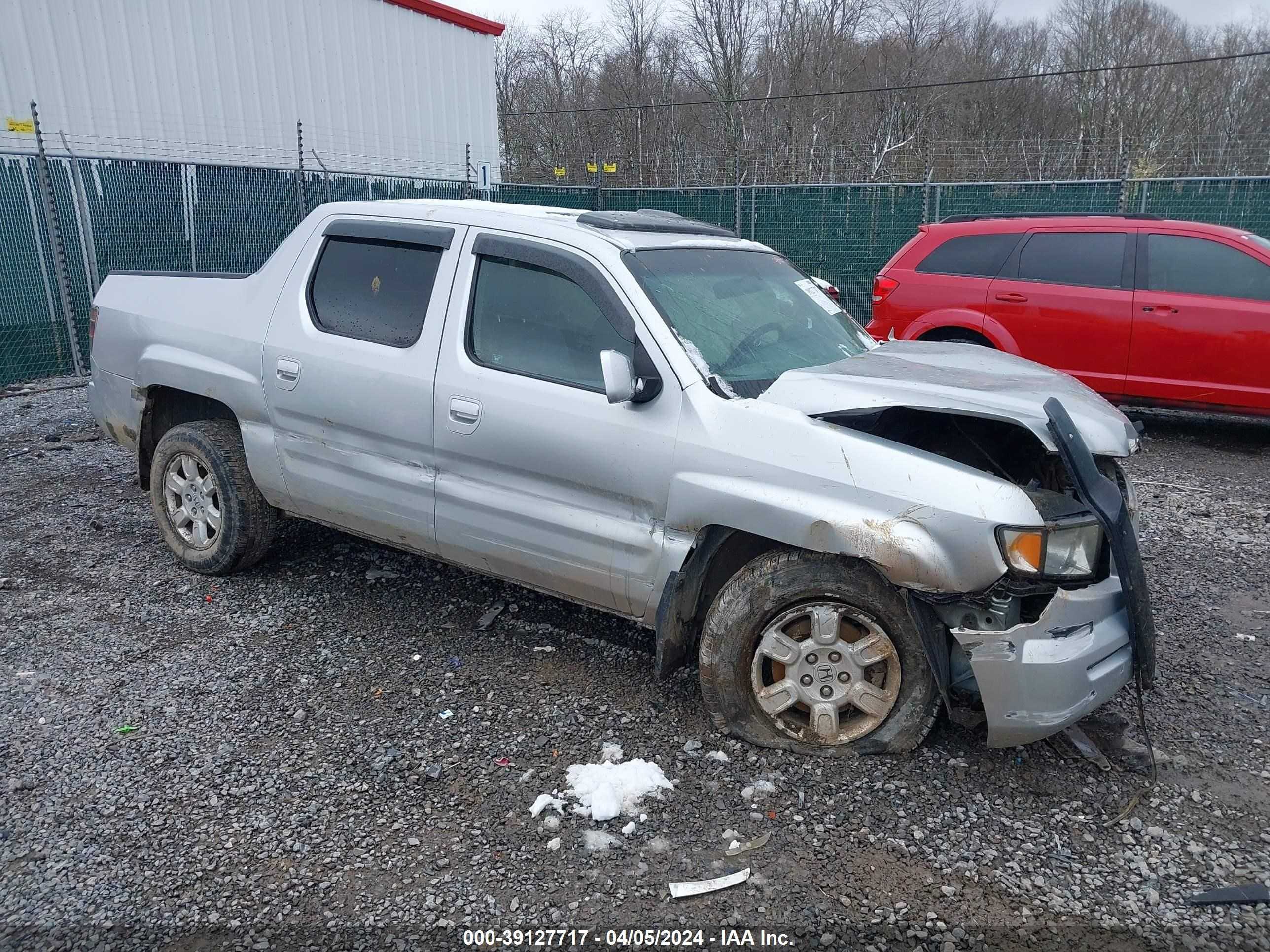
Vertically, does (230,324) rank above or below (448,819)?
above

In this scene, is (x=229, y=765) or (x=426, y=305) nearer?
(x=229, y=765)

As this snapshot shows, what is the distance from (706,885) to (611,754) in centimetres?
71

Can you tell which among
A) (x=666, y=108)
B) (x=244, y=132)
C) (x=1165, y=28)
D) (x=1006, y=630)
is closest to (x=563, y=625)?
(x=1006, y=630)

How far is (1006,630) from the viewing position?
2.86m

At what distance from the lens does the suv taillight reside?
27.9ft

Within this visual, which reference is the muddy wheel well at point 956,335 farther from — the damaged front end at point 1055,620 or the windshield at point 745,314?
the damaged front end at point 1055,620

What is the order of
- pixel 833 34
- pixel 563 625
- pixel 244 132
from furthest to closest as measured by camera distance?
pixel 833 34, pixel 244 132, pixel 563 625

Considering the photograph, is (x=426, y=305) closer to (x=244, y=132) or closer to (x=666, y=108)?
(x=244, y=132)

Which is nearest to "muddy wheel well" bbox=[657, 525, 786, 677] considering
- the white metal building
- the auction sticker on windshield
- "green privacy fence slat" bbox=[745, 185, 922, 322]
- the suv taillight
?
the auction sticker on windshield

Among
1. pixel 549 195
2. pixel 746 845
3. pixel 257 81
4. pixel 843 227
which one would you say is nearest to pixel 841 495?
pixel 746 845

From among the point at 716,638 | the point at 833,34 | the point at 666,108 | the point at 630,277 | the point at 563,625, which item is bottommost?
the point at 563,625

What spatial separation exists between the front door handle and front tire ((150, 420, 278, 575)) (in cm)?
53

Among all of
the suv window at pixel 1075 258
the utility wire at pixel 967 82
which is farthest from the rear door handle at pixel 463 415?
the utility wire at pixel 967 82

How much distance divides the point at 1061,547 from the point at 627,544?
1482mm
